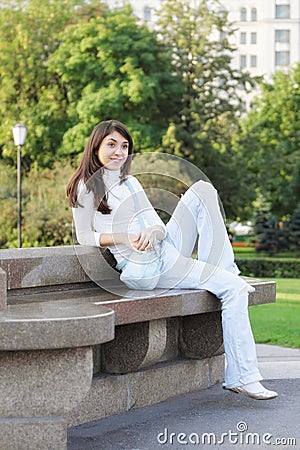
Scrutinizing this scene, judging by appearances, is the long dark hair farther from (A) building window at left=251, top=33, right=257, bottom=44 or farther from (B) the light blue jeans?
(A) building window at left=251, top=33, right=257, bottom=44

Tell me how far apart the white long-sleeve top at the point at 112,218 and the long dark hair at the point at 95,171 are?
0.10 feet

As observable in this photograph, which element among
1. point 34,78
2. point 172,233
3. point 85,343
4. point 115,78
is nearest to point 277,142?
point 115,78

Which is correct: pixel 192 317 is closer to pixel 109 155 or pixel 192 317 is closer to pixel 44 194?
pixel 109 155

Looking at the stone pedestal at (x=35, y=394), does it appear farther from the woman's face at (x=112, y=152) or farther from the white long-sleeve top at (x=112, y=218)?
the woman's face at (x=112, y=152)

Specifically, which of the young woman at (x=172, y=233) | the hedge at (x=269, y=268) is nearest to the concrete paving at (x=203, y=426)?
the young woman at (x=172, y=233)

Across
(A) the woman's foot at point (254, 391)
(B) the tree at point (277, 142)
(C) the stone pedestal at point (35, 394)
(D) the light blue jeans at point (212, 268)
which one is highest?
(B) the tree at point (277, 142)

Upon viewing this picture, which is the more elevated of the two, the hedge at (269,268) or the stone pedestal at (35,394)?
the stone pedestal at (35,394)

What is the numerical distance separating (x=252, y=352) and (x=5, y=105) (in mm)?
30822

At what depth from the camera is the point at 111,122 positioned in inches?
249

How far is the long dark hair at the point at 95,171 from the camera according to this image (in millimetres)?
6195

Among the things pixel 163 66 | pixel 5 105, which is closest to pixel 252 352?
pixel 163 66

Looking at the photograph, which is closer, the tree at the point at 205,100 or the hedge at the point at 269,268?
the hedge at the point at 269,268

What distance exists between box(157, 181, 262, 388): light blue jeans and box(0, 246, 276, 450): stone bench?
136mm

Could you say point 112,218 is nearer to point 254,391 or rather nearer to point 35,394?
point 254,391
